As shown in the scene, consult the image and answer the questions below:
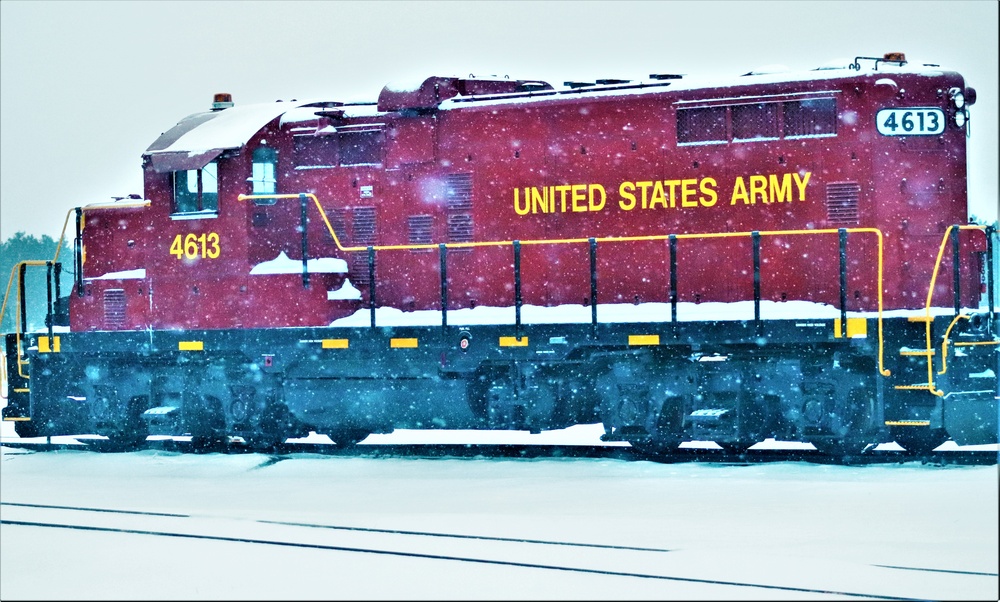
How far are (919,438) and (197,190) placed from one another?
24.1 ft

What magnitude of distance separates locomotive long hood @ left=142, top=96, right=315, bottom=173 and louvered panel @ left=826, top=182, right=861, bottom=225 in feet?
17.6

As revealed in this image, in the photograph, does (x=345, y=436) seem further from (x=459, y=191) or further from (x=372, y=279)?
(x=459, y=191)

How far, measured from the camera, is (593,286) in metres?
12.2

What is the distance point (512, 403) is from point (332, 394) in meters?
1.88

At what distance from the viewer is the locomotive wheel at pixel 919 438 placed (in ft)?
39.3

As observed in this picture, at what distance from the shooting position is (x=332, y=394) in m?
13.4

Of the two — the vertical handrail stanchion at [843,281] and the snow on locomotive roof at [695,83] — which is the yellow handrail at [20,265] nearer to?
the snow on locomotive roof at [695,83]

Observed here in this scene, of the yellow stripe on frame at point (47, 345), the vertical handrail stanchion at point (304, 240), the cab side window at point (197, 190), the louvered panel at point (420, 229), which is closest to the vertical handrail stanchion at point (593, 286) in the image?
the louvered panel at point (420, 229)

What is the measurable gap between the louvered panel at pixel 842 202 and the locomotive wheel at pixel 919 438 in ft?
6.06

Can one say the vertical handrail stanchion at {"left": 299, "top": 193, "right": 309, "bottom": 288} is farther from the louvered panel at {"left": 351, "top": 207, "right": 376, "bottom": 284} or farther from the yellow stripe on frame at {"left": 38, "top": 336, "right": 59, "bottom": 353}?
the yellow stripe on frame at {"left": 38, "top": 336, "right": 59, "bottom": 353}

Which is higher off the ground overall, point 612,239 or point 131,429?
point 612,239

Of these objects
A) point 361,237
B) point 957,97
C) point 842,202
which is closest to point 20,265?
point 361,237

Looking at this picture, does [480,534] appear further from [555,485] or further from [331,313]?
[331,313]

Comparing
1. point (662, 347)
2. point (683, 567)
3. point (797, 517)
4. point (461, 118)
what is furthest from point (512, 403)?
point (683, 567)
